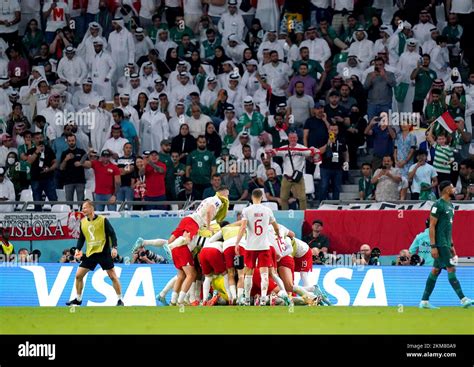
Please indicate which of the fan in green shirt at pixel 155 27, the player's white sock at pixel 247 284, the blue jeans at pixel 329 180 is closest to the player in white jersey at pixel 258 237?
the player's white sock at pixel 247 284

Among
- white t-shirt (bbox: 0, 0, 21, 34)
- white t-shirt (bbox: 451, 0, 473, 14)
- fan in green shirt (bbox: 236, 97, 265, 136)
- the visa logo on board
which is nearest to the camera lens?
the visa logo on board

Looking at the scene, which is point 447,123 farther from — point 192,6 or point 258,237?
point 258,237

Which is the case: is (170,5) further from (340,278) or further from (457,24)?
(340,278)

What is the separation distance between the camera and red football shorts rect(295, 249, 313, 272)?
26.0 metres

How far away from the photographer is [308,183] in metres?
31.1

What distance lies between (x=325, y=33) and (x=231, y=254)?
11.2m

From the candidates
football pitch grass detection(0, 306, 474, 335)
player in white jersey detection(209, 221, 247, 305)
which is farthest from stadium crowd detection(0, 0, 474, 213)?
football pitch grass detection(0, 306, 474, 335)

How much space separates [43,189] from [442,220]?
11.4m

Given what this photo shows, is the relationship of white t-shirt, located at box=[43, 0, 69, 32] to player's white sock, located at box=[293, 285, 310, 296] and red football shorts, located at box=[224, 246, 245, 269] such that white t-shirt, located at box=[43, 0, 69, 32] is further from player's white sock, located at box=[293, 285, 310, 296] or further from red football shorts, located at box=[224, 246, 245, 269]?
player's white sock, located at box=[293, 285, 310, 296]

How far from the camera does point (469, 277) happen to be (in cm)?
2662

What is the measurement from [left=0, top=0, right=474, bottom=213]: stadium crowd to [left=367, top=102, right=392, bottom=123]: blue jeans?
4cm

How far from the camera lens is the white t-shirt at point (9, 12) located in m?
36.8

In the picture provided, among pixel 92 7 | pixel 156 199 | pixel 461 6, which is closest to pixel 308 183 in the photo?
pixel 156 199
